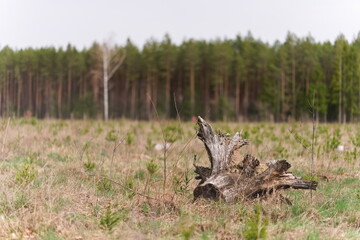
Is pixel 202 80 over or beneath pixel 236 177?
over

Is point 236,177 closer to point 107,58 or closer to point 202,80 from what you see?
point 107,58

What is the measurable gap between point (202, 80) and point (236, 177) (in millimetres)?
31234

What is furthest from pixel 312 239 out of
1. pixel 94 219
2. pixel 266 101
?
pixel 266 101

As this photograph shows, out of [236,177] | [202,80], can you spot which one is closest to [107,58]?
[202,80]

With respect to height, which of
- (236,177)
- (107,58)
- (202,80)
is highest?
(107,58)

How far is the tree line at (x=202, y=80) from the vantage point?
92.6ft

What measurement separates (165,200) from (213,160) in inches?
34.1

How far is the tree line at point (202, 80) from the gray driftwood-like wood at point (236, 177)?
20.4 metres

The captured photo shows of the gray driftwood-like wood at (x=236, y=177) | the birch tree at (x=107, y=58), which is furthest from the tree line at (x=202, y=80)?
the gray driftwood-like wood at (x=236, y=177)

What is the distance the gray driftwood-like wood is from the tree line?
20403 mm

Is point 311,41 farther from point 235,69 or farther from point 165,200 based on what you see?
point 165,200

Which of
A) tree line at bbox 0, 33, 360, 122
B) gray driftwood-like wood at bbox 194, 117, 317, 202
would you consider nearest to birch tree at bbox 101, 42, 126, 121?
tree line at bbox 0, 33, 360, 122

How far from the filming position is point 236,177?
5059mm

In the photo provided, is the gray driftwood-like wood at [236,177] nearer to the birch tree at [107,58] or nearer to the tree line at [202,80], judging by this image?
the tree line at [202,80]
